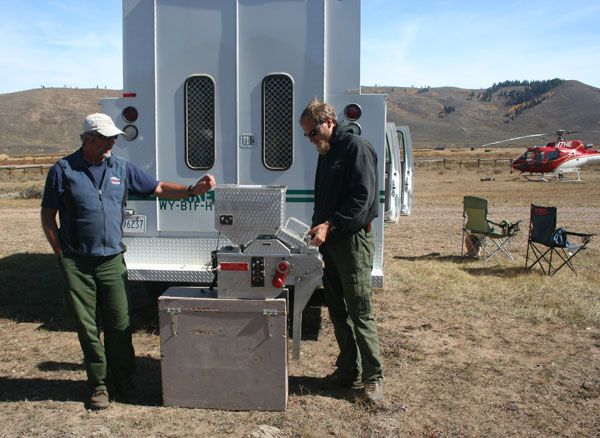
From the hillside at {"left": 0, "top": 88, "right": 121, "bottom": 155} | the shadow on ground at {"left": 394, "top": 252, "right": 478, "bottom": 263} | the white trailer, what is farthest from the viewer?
the hillside at {"left": 0, "top": 88, "right": 121, "bottom": 155}

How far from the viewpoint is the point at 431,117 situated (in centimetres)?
13412

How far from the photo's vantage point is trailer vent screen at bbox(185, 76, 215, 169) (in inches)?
211

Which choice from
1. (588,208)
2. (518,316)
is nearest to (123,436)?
(518,316)

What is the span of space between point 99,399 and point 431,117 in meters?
135

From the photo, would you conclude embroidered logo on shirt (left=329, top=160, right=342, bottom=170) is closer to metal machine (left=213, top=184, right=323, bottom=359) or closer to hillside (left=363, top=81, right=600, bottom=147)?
metal machine (left=213, top=184, right=323, bottom=359)

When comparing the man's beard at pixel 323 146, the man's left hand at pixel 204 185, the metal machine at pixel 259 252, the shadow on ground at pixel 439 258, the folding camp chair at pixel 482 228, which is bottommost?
the shadow on ground at pixel 439 258

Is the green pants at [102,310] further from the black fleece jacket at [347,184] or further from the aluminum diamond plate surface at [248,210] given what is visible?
the black fleece jacket at [347,184]

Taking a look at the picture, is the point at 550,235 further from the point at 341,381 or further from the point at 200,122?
the point at 200,122

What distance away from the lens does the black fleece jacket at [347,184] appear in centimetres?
387

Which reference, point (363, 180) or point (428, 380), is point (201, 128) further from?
point (428, 380)

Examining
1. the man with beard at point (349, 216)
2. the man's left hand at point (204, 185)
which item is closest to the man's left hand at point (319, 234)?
the man with beard at point (349, 216)

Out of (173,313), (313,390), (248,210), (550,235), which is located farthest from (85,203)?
(550,235)

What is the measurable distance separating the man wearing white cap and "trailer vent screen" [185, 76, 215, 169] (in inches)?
49.3

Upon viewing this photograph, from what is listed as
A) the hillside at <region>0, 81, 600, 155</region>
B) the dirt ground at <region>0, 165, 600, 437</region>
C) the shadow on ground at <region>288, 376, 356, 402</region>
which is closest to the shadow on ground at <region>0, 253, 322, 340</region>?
the dirt ground at <region>0, 165, 600, 437</region>
